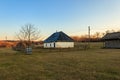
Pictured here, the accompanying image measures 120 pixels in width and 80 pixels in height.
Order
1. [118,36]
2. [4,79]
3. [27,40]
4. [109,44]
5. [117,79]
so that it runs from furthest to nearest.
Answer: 1. [27,40]
2. [109,44]
3. [118,36]
4. [4,79]
5. [117,79]

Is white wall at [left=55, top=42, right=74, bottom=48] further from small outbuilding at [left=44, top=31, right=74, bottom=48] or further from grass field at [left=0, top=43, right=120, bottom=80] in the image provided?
grass field at [left=0, top=43, right=120, bottom=80]

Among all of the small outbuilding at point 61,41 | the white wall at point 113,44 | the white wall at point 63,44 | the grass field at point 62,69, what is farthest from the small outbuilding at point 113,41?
the grass field at point 62,69

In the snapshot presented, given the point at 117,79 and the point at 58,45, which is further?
the point at 58,45

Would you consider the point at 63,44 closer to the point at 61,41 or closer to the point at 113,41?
the point at 61,41

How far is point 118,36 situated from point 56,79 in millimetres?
43927

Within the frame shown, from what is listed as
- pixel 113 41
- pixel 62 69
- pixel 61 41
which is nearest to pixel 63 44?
pixel 61 41

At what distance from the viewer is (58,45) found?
64188 mm

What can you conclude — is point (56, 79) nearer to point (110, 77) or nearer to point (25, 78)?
point (25, 78)

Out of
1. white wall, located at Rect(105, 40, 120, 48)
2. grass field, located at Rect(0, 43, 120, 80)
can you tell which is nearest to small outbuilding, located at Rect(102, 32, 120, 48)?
white wall, located at Rect(105, 40, 120, 48)

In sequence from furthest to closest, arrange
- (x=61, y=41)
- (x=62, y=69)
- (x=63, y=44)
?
(x=63, y=44), (x=61, y=41), (x=62, y=69)

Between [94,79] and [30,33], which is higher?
[30,33]

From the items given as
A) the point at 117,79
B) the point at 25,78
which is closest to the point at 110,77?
the point at 117,79

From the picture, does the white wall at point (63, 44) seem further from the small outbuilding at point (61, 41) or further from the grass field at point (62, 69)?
the grass field at point (62, 69)

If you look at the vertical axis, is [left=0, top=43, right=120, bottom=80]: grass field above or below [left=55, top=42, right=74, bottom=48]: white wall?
below
